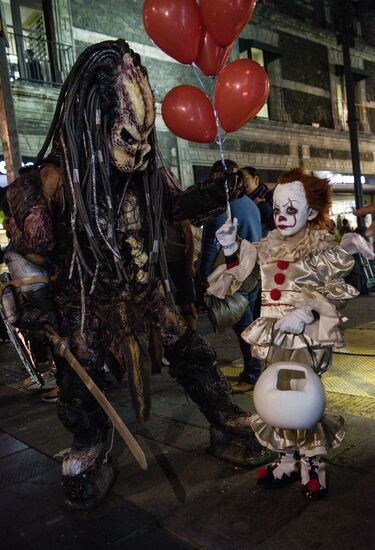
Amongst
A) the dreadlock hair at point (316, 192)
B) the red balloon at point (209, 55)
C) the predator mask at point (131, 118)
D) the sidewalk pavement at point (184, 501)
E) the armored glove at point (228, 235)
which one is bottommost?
the sidewalk pavement at point (184, 501)

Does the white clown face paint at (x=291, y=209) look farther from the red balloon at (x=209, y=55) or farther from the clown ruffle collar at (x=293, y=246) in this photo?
the red balloon at (x=209, y=55)

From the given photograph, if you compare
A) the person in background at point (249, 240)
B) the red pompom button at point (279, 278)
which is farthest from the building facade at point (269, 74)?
the red pompom button at point (279, 278)

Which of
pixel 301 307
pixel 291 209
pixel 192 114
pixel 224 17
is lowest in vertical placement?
pixel 301 307

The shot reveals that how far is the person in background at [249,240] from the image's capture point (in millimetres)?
3775

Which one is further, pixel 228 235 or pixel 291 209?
pixel 228 235

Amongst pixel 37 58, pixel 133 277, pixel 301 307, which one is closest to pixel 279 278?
pixel 301 307

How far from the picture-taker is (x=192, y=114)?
332 centimetres

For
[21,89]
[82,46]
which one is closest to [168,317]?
[21,89]

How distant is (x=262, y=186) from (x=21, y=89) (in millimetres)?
7165

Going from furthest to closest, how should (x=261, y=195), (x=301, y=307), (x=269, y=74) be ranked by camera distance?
(x=269, y=74), (x=261, y=195), (x=301, y=307)

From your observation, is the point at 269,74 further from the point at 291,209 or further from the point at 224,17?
the point at 291,209

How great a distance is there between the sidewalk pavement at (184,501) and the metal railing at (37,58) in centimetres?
869

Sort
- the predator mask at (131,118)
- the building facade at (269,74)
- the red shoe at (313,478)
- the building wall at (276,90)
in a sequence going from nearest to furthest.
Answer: the red shoe at (313,478) → the predator mask at (131,118) → the building facade at (269,74) → the building wall at (276,90)

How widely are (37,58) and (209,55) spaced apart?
8.52 m
